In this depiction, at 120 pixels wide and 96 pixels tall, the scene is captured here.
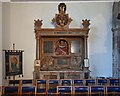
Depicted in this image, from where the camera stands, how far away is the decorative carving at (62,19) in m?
10.6

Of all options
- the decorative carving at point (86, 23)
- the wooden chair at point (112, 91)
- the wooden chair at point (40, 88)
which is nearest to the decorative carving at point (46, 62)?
the decorative carving at point (86, 23)

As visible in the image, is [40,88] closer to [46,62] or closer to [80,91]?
[80,91]

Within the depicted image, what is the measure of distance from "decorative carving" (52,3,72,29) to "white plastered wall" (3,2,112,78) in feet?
1.28

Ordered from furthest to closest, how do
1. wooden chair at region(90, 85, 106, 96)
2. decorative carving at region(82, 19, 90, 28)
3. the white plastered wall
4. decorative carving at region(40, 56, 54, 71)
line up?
the white plastered wall, decorative carving at region(40, 56, 54, 71), decorative carving at region(82, 19, 90, 28), wooden chair at region(90, 85, 106, 96)

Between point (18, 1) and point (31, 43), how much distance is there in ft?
5.97

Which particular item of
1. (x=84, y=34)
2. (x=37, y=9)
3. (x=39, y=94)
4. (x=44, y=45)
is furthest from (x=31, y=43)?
(x=39, y=94)

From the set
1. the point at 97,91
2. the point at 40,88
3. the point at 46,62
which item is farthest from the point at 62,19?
the point at 97,91

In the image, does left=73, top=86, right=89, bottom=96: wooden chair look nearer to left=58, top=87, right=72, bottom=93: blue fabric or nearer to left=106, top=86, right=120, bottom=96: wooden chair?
left=58, top=87, right=72, bottom=93: blue fabric

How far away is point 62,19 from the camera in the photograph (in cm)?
1058

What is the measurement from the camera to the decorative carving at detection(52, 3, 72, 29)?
34.7 ft

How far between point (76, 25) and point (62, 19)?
2.45 ft

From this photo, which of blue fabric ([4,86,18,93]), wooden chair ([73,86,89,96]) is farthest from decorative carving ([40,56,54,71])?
wooden chair ([73,86,89,96])

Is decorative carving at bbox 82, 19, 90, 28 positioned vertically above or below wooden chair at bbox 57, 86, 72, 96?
above

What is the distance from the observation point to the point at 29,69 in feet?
36.2
